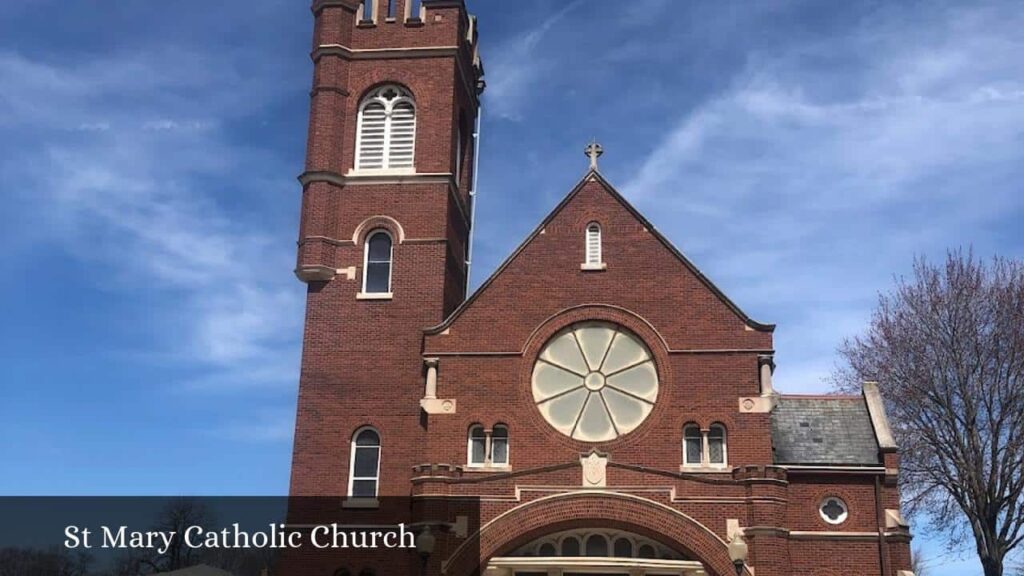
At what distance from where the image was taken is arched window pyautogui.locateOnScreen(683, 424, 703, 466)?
78.3ft

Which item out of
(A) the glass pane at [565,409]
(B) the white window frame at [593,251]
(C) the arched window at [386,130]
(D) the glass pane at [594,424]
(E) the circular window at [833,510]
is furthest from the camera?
(C) the arched window at [386,130]

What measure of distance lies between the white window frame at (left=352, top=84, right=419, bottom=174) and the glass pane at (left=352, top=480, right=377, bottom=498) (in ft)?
26.7

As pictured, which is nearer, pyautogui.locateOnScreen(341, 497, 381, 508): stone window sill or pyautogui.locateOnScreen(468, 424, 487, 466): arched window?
pyautogui.locateOnScreen(468, 424, 487, 466): arched window

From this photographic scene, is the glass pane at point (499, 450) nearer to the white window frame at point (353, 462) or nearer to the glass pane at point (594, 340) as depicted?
the glass pane at point (594, 340)

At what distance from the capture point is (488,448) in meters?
24.3

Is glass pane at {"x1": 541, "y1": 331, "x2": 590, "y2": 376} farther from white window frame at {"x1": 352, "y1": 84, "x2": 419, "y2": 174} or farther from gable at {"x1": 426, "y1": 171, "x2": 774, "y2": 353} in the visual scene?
white window frame at {"x1": 352, "y1": 84, "x2": 419, "y2": 174}

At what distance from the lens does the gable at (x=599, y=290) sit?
24703mm

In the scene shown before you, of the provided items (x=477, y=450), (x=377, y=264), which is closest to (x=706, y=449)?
(x=477, y=450)

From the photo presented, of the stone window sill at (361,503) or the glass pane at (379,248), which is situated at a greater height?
the glass pane at (379,248)

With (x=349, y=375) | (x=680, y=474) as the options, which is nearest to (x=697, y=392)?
(x=680, y=474)

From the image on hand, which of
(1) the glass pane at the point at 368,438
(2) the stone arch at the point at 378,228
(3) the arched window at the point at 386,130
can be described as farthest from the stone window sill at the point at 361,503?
(3) the arched window at the point at 386,130

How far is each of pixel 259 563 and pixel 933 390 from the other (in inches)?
1036

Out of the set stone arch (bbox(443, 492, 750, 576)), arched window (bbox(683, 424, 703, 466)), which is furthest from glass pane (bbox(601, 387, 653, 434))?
stone arch (bbox(443, 492, 750, 576))

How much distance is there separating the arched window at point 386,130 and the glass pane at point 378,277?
274 cm
